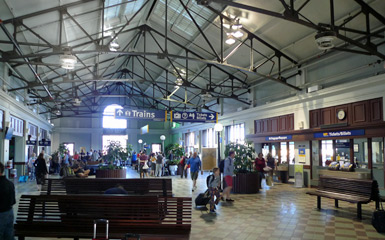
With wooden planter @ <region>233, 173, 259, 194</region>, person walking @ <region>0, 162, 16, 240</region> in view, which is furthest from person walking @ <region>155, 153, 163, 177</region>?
person walking @ <region>0, 162, 16, 240</region>

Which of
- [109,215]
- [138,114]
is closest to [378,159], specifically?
[109,215]

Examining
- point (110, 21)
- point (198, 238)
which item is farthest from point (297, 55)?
point (198, 238)

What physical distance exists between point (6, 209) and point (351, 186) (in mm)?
7463

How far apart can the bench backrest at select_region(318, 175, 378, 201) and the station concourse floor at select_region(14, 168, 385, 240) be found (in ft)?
1.79

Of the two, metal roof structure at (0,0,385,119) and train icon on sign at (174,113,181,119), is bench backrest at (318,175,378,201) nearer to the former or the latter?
metal roof structure at (0,0,385,119)

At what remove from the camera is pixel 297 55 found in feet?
46.1

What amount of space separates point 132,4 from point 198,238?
10649 mm

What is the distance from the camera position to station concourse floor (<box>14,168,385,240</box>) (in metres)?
6.20

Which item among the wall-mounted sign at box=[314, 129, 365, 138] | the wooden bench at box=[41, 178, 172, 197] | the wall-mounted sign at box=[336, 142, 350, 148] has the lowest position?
the wooden bench at box=[41, 178, 172, 197]

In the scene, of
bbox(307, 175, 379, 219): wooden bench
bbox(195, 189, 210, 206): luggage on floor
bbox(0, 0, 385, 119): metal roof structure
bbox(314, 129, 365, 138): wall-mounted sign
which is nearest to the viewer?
bbox(307, 175, 379, 219): wooden bench

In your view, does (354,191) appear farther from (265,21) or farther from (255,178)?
(265,21)

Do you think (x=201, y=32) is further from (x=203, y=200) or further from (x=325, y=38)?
(x=203, y=200)

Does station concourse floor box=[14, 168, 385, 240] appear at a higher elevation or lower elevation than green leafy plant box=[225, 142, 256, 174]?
lower

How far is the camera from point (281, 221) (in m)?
7.34
